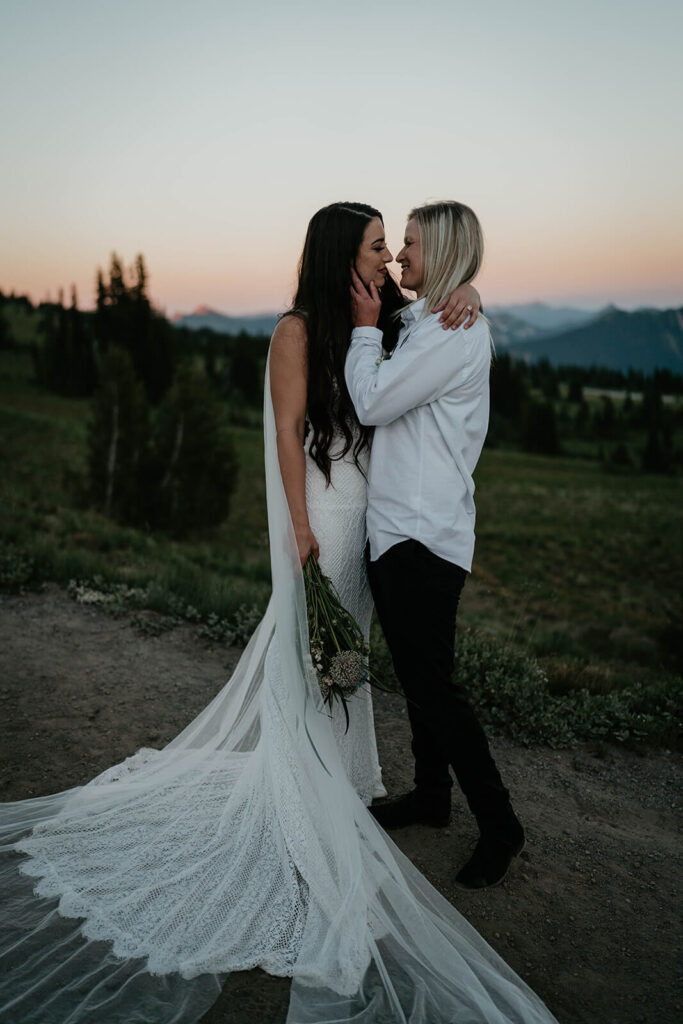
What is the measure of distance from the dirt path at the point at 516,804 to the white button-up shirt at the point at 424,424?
157 cm

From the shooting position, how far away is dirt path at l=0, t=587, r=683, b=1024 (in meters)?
2.87

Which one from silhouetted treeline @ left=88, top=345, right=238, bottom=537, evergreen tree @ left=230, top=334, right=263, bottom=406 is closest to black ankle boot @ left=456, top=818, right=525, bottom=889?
silhouetted treeline @ left=88, top=345, right=238, bottom=537

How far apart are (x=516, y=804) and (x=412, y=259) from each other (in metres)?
3.03

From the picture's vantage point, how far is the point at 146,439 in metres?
34.2

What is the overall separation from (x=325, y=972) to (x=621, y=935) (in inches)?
53.8

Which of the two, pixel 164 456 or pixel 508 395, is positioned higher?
pixel 508 395

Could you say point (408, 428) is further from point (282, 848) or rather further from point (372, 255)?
point (282, 848)

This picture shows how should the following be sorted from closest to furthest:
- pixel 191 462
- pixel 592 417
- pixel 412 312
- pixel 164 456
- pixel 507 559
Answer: pixel 412 312 → pixel 507 559 → pixel 191 462 → pixel 164 456 → pixel 592 417

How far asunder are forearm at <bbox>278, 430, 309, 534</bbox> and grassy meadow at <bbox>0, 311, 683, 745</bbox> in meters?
2.67

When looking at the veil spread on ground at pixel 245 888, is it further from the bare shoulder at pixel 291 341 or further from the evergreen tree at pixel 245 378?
the evergreen tree at pixel 245 378

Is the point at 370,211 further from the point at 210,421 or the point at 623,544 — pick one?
the point at 623,544

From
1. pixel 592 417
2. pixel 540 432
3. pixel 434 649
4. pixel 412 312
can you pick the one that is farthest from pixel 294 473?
pixel 592 417

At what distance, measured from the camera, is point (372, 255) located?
3.30 meters

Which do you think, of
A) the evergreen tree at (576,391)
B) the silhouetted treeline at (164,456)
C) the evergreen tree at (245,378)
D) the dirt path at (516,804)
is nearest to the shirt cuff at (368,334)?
the dirt path at (516,804)
